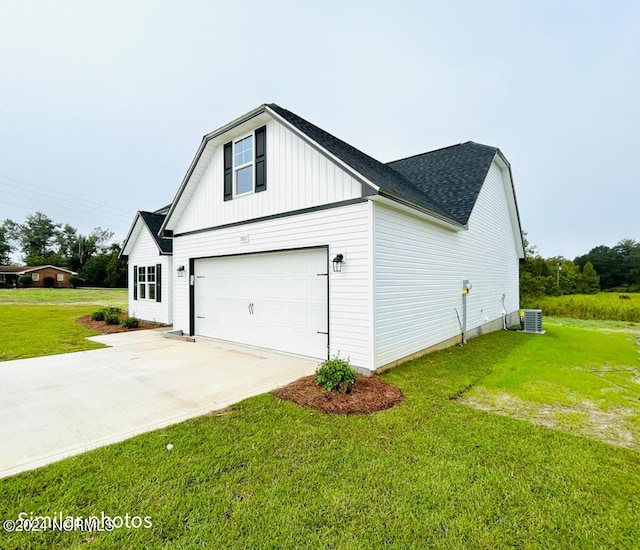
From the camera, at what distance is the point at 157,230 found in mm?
12273

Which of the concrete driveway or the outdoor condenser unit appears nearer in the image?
the concrete driveway

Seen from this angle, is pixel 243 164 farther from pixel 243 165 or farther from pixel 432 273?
pixel 432 273

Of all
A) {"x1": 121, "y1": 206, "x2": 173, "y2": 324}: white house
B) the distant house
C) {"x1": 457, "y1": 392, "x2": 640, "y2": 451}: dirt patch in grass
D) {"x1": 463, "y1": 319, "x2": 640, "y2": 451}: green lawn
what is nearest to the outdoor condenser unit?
{"x1": 463, "y1": 319, "x2": 640, "y2": 451}: green lawn

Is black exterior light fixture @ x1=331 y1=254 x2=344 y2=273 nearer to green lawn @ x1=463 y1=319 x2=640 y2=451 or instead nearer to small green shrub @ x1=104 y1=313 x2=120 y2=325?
green lawn @ x1=463 y1=319 x2=640 y2=451

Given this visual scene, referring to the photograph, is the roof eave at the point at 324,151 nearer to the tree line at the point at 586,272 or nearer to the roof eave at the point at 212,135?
the roof eave at the point at 212,135

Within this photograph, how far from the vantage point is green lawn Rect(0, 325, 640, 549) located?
206 cm

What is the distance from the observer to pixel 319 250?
6.52 metres

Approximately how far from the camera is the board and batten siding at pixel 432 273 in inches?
229

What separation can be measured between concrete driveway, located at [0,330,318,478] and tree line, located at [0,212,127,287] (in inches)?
2141

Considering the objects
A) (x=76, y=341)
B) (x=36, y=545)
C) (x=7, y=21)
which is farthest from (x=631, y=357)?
(x=7, y=21)

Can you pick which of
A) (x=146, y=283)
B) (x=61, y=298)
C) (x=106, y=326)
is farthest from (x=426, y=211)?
(x=61, y=298)

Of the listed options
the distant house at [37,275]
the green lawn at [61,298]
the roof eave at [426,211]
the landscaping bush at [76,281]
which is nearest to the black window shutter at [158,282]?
the green lawn at [61,298]

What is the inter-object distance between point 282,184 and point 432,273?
411 centimetres

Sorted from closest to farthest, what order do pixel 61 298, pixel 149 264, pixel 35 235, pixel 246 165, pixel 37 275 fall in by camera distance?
pixel 246 165, pixel 149 264, pixel 61 298, pixel 37 275, pixel 35 235
